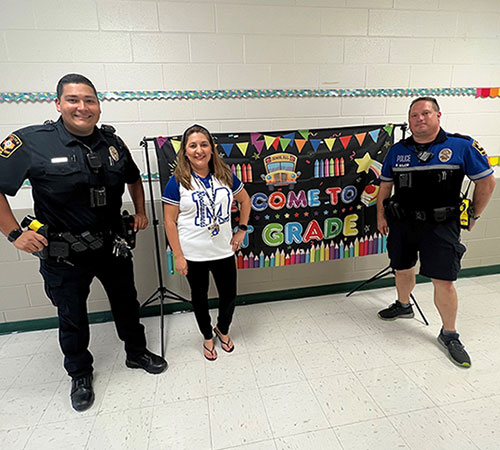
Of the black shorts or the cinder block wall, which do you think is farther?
the cinder block wall

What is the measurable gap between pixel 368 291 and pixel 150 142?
2.31m

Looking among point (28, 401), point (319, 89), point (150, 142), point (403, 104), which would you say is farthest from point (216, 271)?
point (403, 104)

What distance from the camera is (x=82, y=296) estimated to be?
72.2 inches

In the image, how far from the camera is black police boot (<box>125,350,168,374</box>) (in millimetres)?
2093

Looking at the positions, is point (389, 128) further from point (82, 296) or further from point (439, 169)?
point (82, 296)

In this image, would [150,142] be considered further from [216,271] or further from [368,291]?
[368,291]

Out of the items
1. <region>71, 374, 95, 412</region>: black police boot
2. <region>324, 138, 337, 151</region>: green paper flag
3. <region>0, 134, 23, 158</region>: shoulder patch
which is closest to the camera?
<region>0, 134, 23, 158</region>: shoulder patch

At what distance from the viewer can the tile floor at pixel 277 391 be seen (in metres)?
Result: 1.62

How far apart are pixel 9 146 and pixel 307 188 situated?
1865 mm

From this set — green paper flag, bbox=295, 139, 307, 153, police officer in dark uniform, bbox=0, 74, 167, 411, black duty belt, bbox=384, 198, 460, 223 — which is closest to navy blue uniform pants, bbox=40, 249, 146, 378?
police officer in dark uniform, bbox=0, 74, 167, 411

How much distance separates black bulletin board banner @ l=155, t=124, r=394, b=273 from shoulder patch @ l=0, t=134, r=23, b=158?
0.88m

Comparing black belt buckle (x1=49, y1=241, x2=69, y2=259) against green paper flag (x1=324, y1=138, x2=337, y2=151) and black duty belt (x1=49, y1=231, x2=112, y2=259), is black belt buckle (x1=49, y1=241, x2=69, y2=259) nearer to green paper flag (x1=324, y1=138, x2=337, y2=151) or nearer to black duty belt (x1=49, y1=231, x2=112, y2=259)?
black duty belt (x1=49, y1=231, x2=112, y2=259)

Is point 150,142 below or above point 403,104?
below

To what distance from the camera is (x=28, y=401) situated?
190cm
